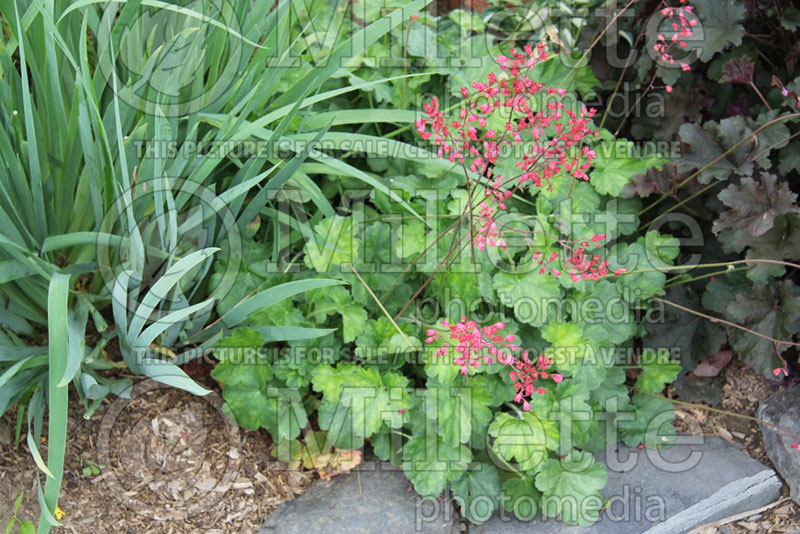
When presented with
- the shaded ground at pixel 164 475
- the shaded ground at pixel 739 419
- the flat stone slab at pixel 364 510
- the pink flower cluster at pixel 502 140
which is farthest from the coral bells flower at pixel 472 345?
the shaded ground at pixel 739 419

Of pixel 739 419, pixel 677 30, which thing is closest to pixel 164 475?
pixel 739 419

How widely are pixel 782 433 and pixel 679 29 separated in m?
1.18

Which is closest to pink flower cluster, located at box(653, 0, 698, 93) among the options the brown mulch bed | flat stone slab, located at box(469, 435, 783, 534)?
flat stone slab, located at box(469, 435, 783, 534)

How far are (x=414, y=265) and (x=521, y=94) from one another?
0.54m

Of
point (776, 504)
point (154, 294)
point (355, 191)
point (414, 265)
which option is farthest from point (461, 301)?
point (776, 504)

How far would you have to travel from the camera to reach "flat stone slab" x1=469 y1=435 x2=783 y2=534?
191 cm

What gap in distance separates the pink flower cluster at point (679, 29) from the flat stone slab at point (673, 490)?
1.04 meters

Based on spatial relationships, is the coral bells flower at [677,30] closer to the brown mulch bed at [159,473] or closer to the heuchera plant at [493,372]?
the heuchera plant at [493,372]

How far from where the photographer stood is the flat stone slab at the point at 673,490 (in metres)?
1.91

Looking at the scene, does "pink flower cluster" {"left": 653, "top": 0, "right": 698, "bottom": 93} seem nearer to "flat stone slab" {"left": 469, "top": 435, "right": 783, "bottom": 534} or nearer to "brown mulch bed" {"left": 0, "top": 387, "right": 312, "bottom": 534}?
"flat stone slab" {"left": 469, "top": 435, "right": 783, "bottom": 534}

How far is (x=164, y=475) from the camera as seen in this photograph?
1855 mm

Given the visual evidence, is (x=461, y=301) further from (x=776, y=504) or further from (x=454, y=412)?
(x=776, y=504)

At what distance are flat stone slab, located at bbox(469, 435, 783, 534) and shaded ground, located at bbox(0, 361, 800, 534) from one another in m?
0.07

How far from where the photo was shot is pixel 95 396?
1.59 metres
